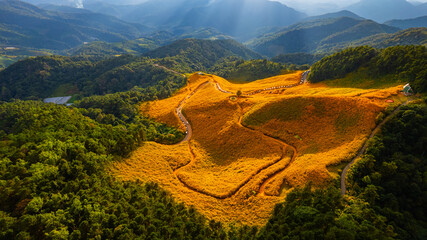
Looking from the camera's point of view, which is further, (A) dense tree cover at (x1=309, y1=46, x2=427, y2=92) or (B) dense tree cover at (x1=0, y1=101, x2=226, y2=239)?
(A) dense tree cover at (x1=309, y1=46, x2=427, y2=92)

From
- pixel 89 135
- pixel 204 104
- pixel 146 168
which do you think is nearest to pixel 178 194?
pixel 146 168

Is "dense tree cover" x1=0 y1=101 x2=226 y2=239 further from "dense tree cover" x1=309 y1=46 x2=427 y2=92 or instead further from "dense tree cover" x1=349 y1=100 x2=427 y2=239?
"dense tree cover" x1=309 y1=46 x2=427 y2=92

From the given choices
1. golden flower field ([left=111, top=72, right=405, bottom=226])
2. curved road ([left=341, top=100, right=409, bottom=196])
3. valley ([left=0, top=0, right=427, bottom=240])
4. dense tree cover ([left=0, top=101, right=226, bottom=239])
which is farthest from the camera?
golden flower field ([left=111, top=72, right=405, bottom=226])

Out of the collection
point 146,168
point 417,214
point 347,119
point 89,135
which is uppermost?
point 347,119

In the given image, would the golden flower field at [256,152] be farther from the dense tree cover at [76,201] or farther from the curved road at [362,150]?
the dense tree cover at [76,201]

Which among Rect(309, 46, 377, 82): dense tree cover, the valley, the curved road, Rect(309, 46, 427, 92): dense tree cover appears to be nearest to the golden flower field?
the valley

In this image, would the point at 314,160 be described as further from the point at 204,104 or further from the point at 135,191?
the point at 204,104
